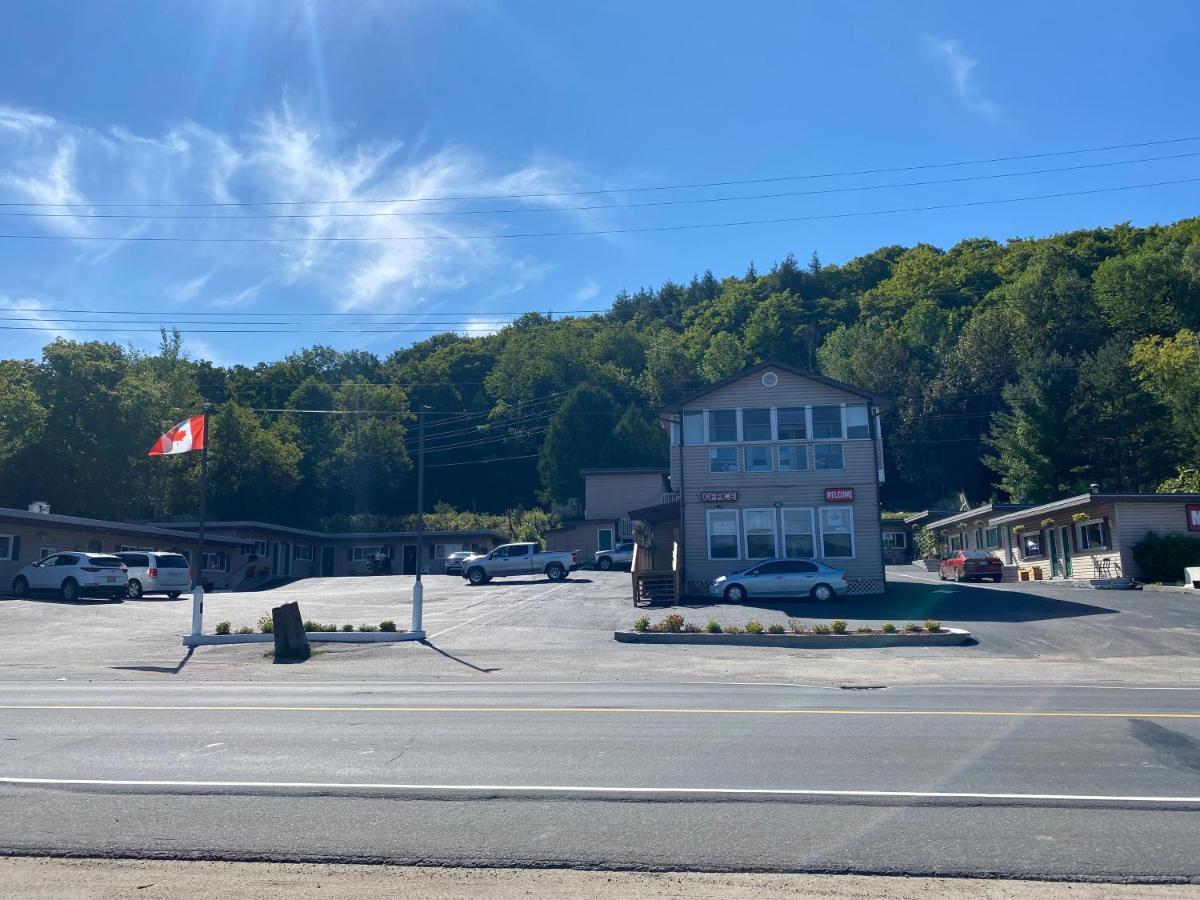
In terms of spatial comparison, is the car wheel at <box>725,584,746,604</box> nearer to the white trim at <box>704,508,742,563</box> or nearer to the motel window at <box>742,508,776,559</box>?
the white trim at <box>704,508,742,563</box>

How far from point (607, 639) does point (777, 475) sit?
11.8 meters

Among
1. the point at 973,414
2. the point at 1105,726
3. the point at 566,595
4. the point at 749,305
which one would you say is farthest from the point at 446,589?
the point at 749,305

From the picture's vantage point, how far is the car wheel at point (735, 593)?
33.0 meters

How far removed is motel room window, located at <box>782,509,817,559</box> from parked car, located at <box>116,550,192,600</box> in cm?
2268

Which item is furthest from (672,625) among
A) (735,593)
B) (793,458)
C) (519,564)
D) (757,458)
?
(519,564)

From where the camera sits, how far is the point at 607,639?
26.2 metres

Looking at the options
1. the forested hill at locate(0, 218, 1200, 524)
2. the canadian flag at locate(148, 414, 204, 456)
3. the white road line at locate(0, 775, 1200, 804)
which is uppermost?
the forested hill at locate(0, 218, 1200, 524)

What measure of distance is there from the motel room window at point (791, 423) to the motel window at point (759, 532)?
266 cm

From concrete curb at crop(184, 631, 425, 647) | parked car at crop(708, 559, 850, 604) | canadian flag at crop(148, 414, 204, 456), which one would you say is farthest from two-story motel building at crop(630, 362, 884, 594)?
canadian flag at crop(148, 414, 204, 456)

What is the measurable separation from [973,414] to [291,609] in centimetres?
6775

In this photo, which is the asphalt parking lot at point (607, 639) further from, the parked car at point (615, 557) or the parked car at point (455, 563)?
the parked car at point (455, 563)

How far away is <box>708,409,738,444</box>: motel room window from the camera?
36.3 m

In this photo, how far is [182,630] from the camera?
29016 mm

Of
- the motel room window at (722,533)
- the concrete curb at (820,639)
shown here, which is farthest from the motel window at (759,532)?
the concrete curb at (820,639)
